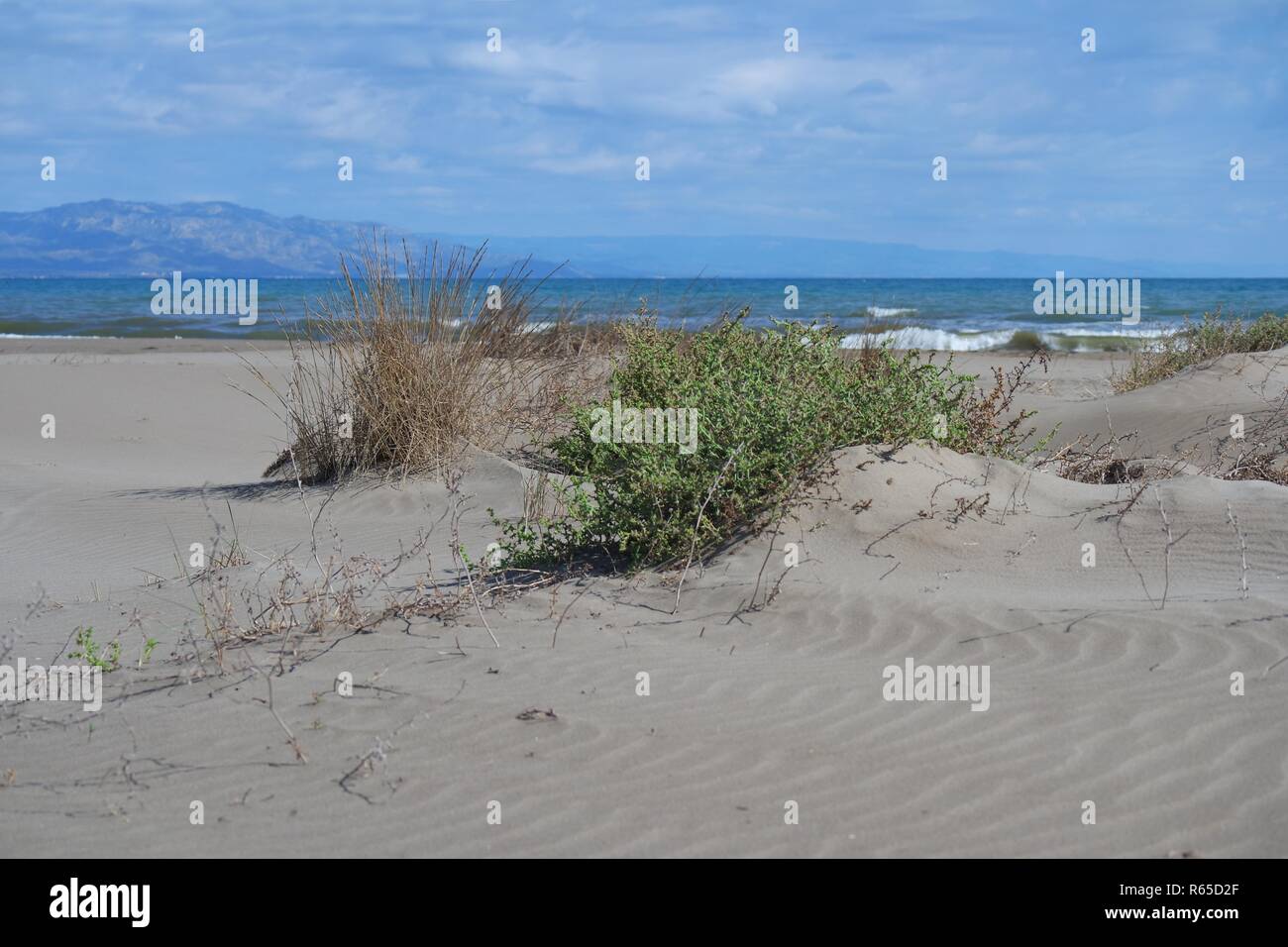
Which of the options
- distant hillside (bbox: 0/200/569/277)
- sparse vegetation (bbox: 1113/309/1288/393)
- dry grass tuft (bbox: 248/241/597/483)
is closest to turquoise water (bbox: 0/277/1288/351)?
dry grass tuft (bbox: 248/241/597/483)

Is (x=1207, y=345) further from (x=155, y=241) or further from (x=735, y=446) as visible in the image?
(x=155, y=241)

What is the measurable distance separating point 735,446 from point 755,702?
1.64 metres

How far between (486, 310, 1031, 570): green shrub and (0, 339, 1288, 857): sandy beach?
0.17 meters

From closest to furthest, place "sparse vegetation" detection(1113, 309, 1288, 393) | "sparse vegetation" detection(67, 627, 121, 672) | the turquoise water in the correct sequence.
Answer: "sparse vegetation" detection(67, 627, 121, 672) → "sparse vegetation" detection(1113, 309, 1288, 393) → the turquoise water

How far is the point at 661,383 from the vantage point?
6.63 m

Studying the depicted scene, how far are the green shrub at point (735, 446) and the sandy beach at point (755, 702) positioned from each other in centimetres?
17

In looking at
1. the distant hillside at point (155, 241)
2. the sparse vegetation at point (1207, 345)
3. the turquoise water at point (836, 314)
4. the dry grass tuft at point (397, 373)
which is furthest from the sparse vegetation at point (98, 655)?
the distant hillside at point (155, 241)

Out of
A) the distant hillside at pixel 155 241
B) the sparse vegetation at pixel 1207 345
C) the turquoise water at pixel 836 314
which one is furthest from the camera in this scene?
the distant hillside at pixel 155 241

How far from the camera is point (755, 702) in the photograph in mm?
3723

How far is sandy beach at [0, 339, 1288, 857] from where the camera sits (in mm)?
2979

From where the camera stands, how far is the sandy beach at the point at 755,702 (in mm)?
2979

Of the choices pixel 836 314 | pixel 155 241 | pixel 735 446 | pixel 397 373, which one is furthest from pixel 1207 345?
pixel 155 241

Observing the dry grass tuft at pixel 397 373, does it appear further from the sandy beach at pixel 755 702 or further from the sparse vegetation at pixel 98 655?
the sparse vegetation at pixel 98 655

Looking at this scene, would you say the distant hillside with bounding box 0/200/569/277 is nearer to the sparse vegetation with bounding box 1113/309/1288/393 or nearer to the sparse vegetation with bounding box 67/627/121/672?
the sparse vegetation with bounding box 1113/309/1288/393
